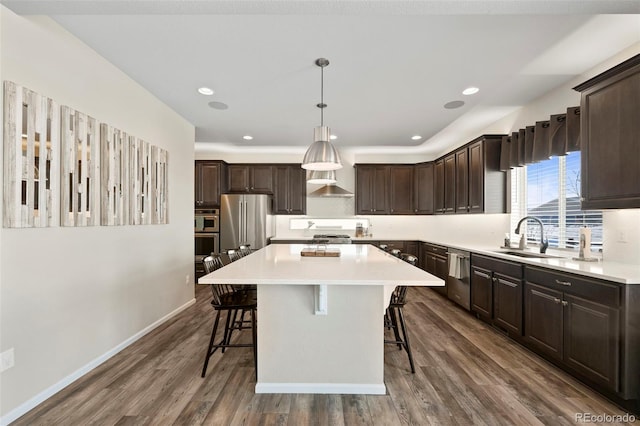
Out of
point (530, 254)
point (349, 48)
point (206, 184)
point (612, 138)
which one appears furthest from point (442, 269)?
point (206, 184)

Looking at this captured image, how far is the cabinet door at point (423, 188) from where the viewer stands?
6.29 metres

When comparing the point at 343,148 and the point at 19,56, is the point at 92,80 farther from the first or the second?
the point at 343,148

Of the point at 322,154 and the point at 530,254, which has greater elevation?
the point at 322,154

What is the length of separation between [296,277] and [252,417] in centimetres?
94

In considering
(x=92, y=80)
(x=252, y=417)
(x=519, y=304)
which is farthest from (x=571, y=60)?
(x=92, y=80)

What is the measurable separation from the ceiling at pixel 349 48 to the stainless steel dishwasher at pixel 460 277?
197 cm

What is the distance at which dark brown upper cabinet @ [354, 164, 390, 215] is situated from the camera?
21.6ft

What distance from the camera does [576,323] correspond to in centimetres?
239

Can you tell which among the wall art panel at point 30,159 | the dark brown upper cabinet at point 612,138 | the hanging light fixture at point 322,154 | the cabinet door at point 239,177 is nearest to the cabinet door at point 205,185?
the cabinet door at point 239,177

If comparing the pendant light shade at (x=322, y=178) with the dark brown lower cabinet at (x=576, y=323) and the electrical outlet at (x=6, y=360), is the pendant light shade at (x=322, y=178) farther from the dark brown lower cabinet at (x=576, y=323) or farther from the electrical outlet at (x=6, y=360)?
the electrical outlet at (x=6, y=360)

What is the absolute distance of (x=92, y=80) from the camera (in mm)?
2652

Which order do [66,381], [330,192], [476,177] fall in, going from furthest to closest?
[330,192] < [476,177] < [66,381]

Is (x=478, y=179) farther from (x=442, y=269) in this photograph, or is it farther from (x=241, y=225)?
(x=241, y=225)

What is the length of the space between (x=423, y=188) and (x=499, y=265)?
3223 millimetres
